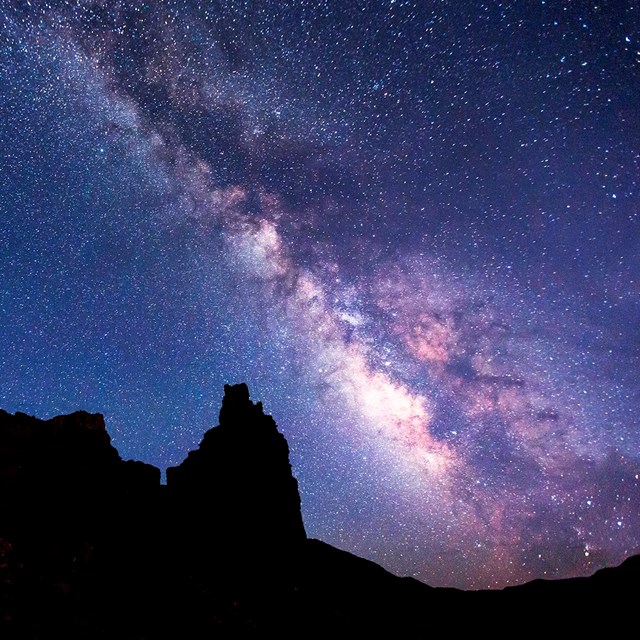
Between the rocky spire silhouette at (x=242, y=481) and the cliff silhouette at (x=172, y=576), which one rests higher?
the rocky spire silhouette at (x=242, y=481)

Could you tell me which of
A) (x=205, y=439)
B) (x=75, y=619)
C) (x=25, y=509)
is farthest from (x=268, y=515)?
(x=75, y=619)

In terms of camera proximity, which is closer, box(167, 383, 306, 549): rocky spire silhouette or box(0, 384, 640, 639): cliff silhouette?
box(0, 384, 640, 639): cliff silhouette

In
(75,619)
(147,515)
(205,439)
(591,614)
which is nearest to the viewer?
(75,619)

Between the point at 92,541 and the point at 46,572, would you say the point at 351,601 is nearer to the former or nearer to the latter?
the point at 92,541

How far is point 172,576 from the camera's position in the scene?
27.5 metres

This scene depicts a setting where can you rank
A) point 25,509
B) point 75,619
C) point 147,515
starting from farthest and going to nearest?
point 147,515 → point 25,509 → point 75,619

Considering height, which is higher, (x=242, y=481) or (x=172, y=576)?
(x=242, y=481)

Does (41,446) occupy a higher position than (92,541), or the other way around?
(41,446)

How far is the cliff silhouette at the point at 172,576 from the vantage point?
21.0 meters

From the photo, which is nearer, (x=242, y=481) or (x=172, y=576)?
(x=172, y=576)

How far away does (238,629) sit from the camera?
23328 millimetres

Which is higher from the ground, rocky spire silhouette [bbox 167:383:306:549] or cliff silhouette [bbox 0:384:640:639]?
rocky spire silhouette [bbox 167:383:306:549]

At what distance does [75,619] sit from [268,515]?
4197 centimetres

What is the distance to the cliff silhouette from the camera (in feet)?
69.1
